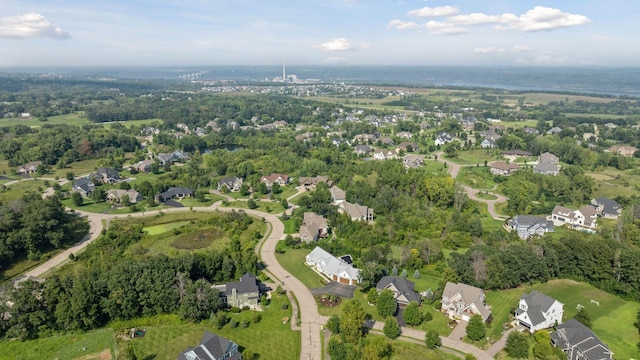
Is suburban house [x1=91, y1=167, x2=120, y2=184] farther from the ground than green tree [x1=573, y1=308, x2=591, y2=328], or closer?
farther from the ground

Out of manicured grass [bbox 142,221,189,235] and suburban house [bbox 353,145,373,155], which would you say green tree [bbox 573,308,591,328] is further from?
suburban house [bbox 353,145,373,155]

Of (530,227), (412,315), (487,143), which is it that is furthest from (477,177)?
(412,315)

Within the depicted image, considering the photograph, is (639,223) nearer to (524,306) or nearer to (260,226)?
(524,306)

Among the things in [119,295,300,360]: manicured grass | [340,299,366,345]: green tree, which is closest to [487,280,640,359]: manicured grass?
[340,299,366,345]: green tree

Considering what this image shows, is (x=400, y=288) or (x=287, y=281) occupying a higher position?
(x=400, y=288)

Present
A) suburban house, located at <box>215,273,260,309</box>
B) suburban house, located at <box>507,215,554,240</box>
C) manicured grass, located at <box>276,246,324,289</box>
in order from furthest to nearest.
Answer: suburban house, located at <box>507,215,554,240</box> < manicured grass, located at <box>276,246,324,289</box> < suburban house, located at <box>215,273,260,309</box>

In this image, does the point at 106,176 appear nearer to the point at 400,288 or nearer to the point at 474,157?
the point at 400,288

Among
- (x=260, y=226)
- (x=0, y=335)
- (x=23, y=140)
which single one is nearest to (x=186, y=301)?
(x=0, y=335)

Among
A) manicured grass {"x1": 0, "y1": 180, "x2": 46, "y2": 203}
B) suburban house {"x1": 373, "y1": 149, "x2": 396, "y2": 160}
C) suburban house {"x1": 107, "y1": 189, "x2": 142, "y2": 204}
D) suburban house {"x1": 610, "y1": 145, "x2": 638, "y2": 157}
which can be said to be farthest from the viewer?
suburban house {"x1": 610, "y1": 145, "x2": 638, "y2": 157}
